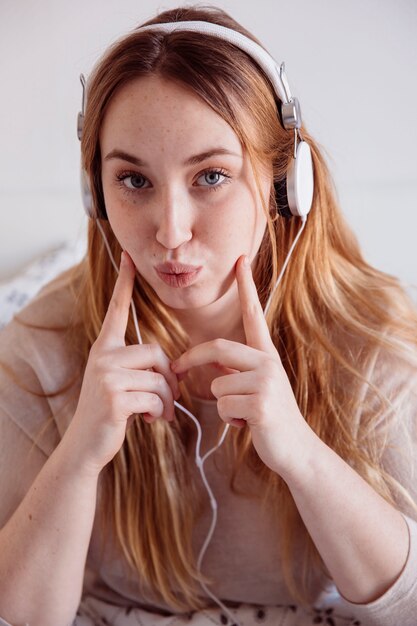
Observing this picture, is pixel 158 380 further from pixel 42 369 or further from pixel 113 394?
pixel 42 369

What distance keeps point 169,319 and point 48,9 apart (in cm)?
89

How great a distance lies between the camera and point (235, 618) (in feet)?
3.40

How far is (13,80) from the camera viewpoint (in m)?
1.67

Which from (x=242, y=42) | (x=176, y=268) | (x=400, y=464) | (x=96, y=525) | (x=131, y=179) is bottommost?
(x=96, y=525)

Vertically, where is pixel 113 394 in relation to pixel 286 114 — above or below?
below

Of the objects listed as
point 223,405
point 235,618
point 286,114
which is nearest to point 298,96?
point 286,114

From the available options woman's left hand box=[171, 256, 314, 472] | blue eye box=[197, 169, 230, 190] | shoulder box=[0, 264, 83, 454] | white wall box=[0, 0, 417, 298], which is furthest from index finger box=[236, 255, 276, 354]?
white wall box=[0, 0, 417, 298]

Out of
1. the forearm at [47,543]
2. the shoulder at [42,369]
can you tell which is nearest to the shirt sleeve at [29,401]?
the shoulder at [42,369]

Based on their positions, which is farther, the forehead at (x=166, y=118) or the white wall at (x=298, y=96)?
the white wall at (x=298, y=96)

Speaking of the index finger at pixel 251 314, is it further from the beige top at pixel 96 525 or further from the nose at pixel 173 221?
the beige top at pixel 96 525

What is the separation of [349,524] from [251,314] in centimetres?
28

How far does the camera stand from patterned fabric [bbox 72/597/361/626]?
1.03m

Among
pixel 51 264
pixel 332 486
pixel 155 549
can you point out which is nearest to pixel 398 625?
pixel 332 486

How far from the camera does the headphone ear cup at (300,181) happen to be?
902 mm
